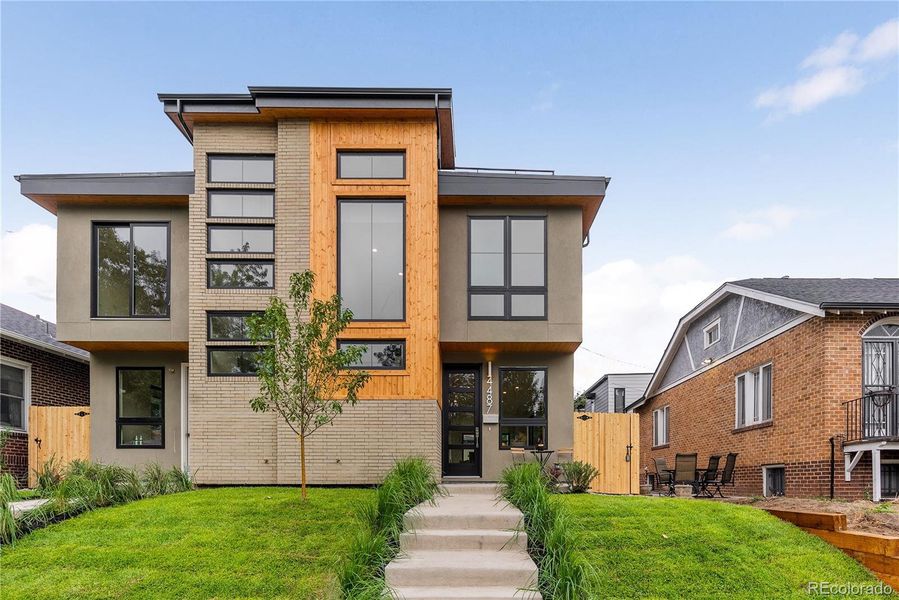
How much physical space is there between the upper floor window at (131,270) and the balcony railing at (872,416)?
13.0m

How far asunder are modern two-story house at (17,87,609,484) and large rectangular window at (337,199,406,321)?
0.08 ft

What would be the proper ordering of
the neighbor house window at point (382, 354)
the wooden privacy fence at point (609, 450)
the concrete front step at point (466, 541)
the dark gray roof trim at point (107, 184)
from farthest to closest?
the wooden privacy fence at point (609, 450), the dark gray roof trim at point (107, 184), the neighbor house window at point (382, 354), the concrete front step at point (466, 541)

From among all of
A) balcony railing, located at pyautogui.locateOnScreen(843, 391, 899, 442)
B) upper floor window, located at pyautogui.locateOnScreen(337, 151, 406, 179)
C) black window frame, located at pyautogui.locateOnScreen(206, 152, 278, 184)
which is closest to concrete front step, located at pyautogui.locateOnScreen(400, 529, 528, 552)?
upper floor window, located at pyautogui.locateOnScreen(337, 151, 406, 179)

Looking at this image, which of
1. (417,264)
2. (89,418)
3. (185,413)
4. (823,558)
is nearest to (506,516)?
(823,558)

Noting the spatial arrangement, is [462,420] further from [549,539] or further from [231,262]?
[549,539]

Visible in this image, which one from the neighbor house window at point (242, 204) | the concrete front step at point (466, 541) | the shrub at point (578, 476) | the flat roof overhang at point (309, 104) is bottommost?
the shrub at point (578, 476)

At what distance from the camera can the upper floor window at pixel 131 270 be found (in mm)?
11656

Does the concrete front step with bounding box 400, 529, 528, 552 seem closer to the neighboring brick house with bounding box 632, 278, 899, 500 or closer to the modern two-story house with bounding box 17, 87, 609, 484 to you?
the modern two-story house with bounding box 17, 87, 609, 484

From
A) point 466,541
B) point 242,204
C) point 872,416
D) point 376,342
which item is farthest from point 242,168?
point 872,416

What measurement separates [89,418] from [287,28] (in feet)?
30.5

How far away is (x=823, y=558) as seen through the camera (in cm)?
611

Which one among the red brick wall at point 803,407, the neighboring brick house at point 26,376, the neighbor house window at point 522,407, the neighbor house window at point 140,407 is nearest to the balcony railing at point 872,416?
the red brick wall at point 803,407

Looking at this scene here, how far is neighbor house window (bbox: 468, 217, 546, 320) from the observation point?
38.2ft

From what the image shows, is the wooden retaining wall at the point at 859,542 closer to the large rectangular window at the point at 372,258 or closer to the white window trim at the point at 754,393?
the large rectangular window at the point at 372,258
